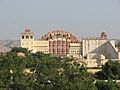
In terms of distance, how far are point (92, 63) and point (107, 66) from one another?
23.9 ft

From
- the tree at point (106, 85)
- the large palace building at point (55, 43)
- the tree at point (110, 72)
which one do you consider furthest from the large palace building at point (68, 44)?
the tree at point (106, 85)

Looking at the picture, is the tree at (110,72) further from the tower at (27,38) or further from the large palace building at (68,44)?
the tower at (27,38)

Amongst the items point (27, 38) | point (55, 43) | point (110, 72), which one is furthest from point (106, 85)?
point (27, 38)

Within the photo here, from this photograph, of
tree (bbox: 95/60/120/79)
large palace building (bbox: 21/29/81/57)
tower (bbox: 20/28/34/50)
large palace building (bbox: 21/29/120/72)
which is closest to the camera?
tree (bbox: 95/60/120/79)

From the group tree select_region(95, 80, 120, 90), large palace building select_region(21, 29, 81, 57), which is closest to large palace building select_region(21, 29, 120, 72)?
large palace building select_region(21, 29, 81, 57)

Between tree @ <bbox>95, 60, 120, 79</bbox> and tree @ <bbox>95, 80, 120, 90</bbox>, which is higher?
tree @ <bbox>95, 60, 120, 79</bbox>

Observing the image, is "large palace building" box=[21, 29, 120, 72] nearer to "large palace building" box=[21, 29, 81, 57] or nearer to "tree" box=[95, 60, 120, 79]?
"large palace building" box=[21, 29, 81, 57]

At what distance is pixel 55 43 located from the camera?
46.4 meters

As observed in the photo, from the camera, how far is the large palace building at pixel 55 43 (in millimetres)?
46656

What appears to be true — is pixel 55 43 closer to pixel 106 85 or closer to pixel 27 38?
pixel 27 38

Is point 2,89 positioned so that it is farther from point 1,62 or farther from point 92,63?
point 92,63

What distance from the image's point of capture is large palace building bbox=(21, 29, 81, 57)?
46.7m

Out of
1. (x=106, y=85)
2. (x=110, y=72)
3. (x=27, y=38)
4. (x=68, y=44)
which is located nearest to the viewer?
(x=106, y=85)

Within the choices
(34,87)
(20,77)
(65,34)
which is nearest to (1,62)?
(20,77)
